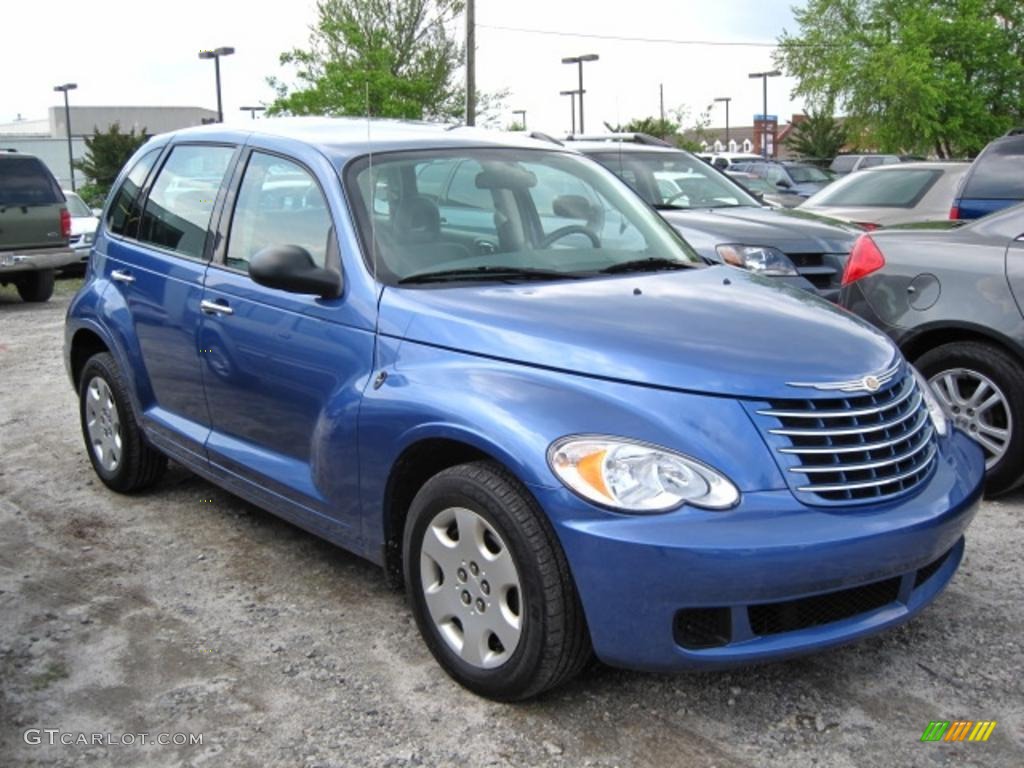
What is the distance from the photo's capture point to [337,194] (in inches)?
161

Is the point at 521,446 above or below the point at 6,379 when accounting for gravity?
above

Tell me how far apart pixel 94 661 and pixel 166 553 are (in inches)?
42.2

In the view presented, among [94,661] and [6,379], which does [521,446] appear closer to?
[94,661]

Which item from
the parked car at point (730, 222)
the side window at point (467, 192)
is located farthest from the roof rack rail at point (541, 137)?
the parked car at point (730, 222)

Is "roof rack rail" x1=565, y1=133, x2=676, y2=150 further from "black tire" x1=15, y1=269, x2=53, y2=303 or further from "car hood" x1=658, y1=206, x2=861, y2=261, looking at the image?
"black tire" x1=15, y1=269, x2=53, y2=303

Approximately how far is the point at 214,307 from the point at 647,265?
5.59 feet

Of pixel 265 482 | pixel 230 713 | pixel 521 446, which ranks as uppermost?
pixel 521 446

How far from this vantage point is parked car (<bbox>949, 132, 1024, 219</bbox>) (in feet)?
27.8

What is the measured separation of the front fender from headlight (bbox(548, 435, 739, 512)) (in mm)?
28

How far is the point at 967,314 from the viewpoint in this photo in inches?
210

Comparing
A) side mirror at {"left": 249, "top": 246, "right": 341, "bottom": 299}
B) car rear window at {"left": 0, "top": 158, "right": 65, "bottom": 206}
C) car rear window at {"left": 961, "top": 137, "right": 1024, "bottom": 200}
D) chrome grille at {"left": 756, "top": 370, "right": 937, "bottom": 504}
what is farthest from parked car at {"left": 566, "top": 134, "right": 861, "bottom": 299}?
car rear window at {"left": 0, "top": 158, "right": 65, "bottom": 206}

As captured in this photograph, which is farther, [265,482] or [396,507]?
[265,482]

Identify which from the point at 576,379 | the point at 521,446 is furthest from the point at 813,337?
the point at 521,446

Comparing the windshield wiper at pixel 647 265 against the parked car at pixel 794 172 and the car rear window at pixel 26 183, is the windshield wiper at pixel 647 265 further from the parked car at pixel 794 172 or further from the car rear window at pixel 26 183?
the parked car at pixel 794 172
